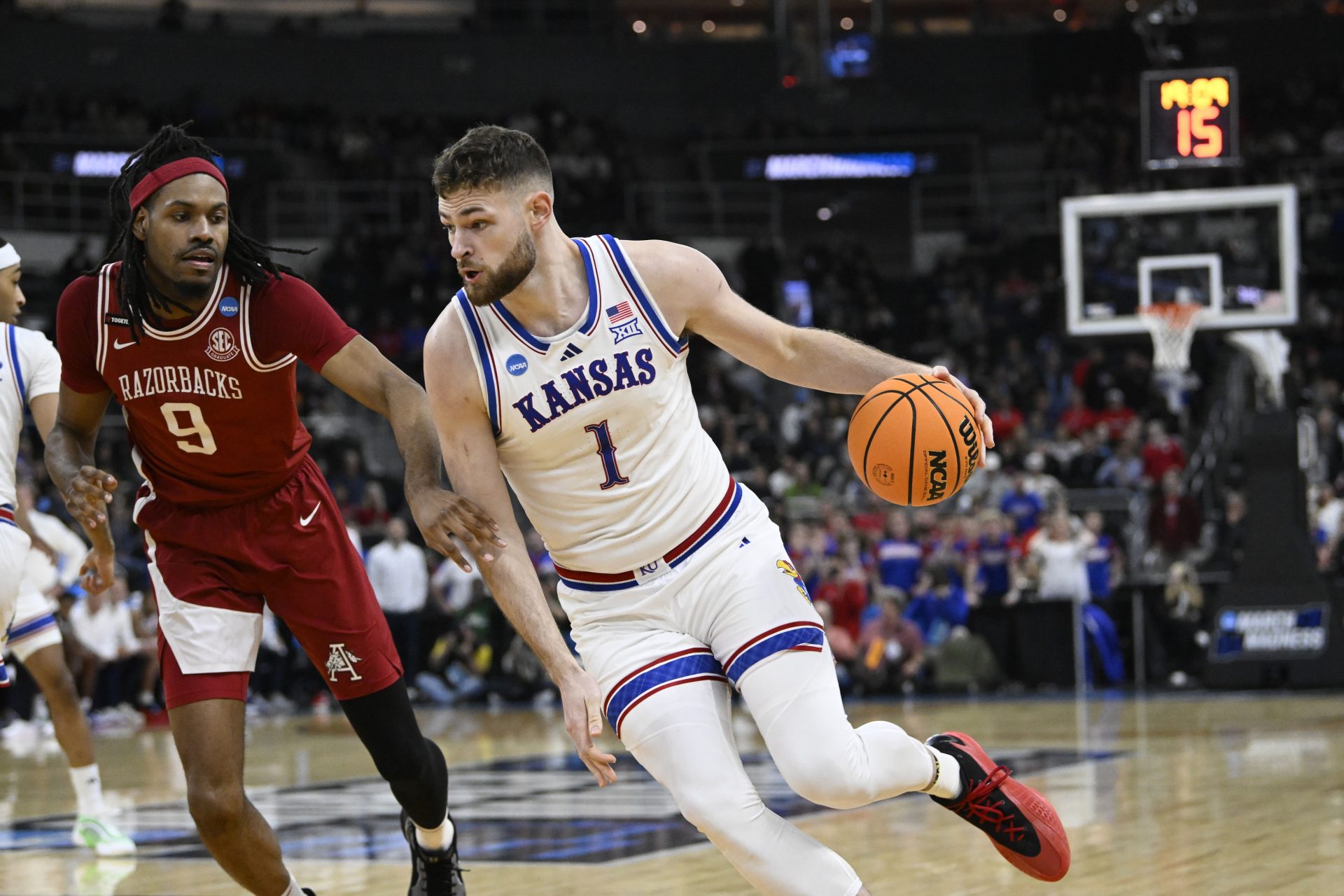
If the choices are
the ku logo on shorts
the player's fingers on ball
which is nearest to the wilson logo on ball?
the player's fingers on ball

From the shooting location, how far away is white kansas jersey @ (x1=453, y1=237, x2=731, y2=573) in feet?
14.7

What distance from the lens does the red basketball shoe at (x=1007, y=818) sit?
193 inches

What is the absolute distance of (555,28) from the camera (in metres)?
29.6

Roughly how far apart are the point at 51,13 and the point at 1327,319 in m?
20.1

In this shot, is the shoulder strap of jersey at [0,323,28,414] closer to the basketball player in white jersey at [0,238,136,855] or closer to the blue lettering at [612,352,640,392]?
the basketball player in white jersey at [0,238,136,855]

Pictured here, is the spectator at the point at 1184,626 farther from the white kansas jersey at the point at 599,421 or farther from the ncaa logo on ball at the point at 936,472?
the white kansas jersey at the point at 599,421

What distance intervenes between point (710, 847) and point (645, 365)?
315 cm

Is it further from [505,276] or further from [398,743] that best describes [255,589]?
[505,276]

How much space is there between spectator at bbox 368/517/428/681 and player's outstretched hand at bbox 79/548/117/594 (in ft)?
38.4

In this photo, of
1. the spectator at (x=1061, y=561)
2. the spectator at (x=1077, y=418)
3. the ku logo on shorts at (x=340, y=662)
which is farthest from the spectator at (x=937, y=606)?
the ku logo on shorts at (x=340, y=662)

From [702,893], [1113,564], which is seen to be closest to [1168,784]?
[702,893]

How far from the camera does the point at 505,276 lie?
14.5 feet

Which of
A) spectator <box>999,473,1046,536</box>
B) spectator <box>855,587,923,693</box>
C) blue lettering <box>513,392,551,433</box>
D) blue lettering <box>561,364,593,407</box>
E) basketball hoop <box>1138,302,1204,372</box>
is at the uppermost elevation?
blue lettering <box>561,364,593,407</box>

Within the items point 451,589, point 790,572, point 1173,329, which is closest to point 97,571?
point 790,572
